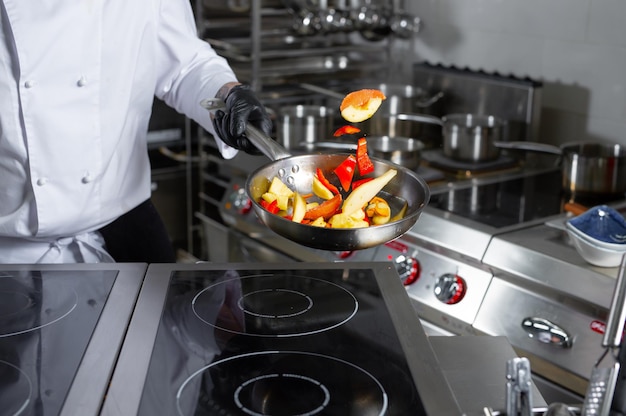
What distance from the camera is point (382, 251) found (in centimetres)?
185

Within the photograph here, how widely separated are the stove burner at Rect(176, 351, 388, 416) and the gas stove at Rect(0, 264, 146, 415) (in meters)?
0.11

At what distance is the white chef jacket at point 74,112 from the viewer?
4.45 feet

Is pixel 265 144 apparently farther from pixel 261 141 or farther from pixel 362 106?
pixel 362 106

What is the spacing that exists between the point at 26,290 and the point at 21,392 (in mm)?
276

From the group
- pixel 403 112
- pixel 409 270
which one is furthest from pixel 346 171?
pixel 403 112

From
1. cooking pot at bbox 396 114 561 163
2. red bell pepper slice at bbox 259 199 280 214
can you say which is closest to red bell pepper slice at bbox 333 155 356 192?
red bell pepper slice at bbox 259 199 280 214

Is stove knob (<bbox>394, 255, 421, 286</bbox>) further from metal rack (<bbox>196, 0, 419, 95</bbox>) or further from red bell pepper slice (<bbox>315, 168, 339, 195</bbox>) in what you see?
metal rack (<bbox>196, 0, 419, 95</bbox>)

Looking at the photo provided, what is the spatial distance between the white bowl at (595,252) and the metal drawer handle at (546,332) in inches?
5.3

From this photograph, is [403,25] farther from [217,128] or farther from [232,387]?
[232,387]

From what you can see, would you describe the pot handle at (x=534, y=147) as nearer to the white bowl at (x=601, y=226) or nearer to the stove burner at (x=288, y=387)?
the white bowl at (x=601, y=226)

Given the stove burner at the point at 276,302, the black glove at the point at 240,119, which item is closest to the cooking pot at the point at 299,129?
the black glove at the point at 240,119

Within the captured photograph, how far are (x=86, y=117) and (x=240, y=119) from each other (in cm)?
29

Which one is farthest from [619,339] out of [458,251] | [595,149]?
[595,149]

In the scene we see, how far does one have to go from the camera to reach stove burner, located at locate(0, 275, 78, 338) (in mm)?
1026
